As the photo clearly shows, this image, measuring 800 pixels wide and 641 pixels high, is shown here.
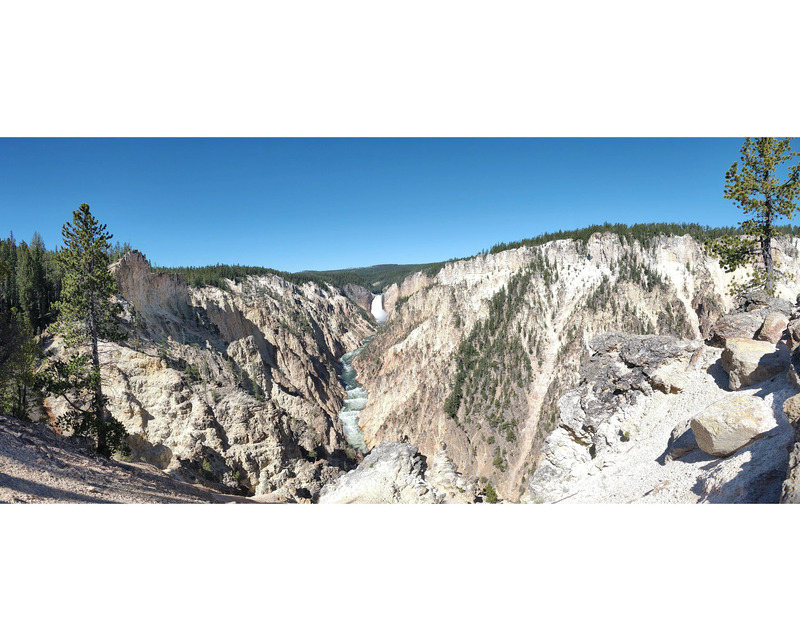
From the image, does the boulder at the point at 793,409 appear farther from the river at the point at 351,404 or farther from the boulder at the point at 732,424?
the river at the point at 351,404

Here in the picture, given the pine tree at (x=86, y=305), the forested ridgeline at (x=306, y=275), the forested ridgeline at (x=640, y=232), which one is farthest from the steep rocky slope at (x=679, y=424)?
the forested ridgeline at (x=640, y=232)

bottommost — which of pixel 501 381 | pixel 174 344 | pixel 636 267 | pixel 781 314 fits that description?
pixel 501 381

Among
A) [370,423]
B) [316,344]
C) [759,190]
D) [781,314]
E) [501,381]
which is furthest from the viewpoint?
[316,344]

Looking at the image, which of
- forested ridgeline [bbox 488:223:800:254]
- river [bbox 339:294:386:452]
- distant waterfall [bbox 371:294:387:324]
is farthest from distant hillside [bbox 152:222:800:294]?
distant waterfall [bbox 371:294:387:324]

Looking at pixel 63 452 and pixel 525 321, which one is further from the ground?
pixel 525 321

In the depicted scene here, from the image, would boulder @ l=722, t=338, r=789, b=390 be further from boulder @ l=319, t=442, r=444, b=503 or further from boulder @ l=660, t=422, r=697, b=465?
boulder @ l=319, t=442, r=444, b=503

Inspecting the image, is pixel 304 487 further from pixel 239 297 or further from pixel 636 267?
pixel 636 267

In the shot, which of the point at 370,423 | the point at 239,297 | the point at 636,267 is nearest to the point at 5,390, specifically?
the point at 370,423
